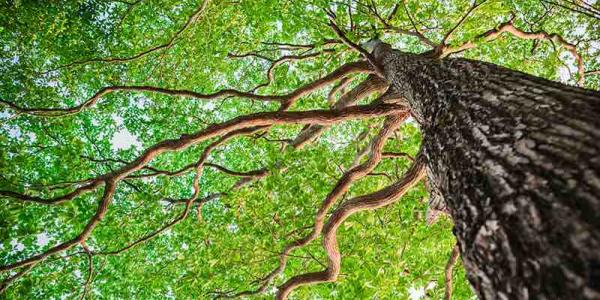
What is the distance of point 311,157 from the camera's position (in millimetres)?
6223

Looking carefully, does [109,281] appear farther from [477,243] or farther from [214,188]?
[477,243]

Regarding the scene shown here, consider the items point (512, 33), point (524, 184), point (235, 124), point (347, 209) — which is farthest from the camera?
point (512, 33)

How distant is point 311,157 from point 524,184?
15.4ft

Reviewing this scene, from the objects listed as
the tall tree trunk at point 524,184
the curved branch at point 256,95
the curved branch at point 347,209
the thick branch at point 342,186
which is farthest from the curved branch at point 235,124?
the tall tree trunk at point 524,184

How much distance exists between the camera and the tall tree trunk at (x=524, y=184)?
126 centimetres

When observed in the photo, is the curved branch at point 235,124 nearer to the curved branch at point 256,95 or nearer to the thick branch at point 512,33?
the curved branch at point 256,95

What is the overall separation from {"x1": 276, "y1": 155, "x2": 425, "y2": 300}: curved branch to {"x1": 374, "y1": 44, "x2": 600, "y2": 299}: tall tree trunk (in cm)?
263

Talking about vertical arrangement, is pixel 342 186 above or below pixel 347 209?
above

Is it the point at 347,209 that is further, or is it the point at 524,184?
the point at 347,209

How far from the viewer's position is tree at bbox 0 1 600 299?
1.65 m

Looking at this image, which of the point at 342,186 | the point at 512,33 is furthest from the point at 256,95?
the point at 512,33

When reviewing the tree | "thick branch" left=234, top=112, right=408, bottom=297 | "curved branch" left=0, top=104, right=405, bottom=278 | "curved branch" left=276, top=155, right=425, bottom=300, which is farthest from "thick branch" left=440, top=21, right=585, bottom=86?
Result: "curved branch" left=276, top=155, right=425, bottom=300

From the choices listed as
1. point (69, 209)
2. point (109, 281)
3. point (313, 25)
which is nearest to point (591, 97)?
point (313, 25)

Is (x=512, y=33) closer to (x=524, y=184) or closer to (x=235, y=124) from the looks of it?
(x=235, y=124)
